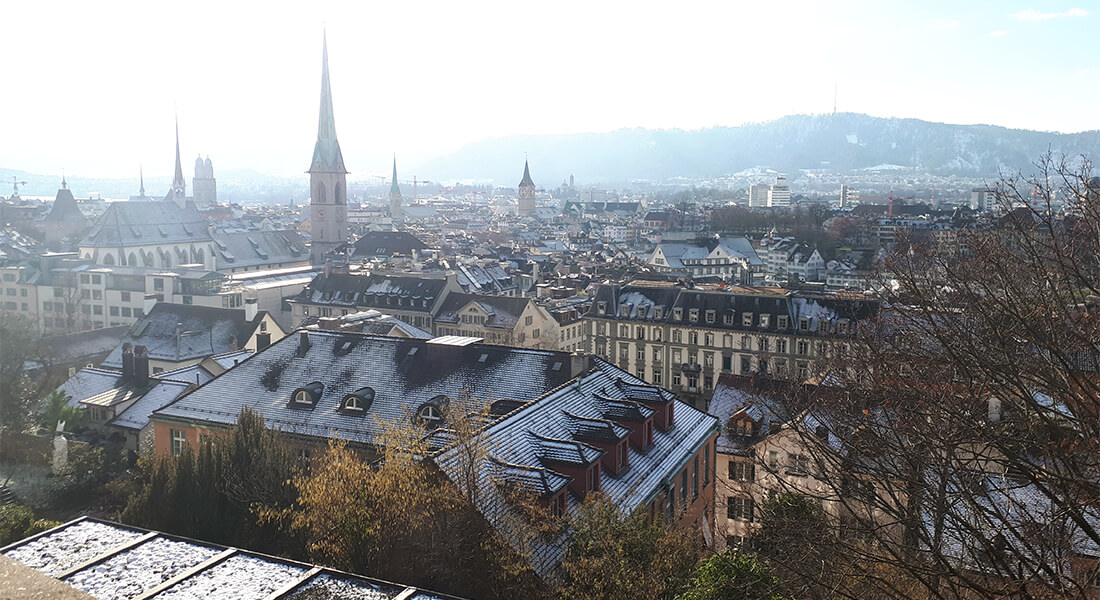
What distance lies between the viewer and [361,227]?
15688 centimetres

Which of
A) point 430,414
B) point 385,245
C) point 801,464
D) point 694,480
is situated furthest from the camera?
point 385,245

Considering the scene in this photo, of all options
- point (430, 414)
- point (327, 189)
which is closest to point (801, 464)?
point (430, 414)

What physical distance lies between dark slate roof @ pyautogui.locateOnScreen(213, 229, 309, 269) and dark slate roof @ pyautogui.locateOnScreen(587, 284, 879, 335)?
50.2 metres

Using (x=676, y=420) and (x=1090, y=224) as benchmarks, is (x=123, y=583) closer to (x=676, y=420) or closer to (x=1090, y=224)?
(x=1090, y=224)

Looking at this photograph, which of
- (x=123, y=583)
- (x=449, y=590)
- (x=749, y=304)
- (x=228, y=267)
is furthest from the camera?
(x=228, y=267)

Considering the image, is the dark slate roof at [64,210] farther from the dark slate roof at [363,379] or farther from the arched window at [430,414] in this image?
the arched window at [430,414]

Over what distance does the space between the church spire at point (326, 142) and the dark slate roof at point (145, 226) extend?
14.6 meters

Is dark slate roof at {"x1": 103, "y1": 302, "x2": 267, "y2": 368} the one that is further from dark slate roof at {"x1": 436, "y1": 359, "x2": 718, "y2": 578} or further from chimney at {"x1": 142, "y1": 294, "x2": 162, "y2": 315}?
dark slate roof at {"x1": 436, "y1": 359, "x2": 718, "y2": 578}

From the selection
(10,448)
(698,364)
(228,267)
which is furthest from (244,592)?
(228,267)

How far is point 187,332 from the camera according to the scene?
46062 mm

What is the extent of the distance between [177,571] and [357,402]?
47.9 feet

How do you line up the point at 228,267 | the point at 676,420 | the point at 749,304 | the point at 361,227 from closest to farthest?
1. the point at 676,420
2. the point at 749,304
3. the point at 228,267
4. the point at 361,227

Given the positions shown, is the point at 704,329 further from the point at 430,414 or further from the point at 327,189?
the point at 327,189

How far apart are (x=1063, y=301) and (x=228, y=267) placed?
290 ft
